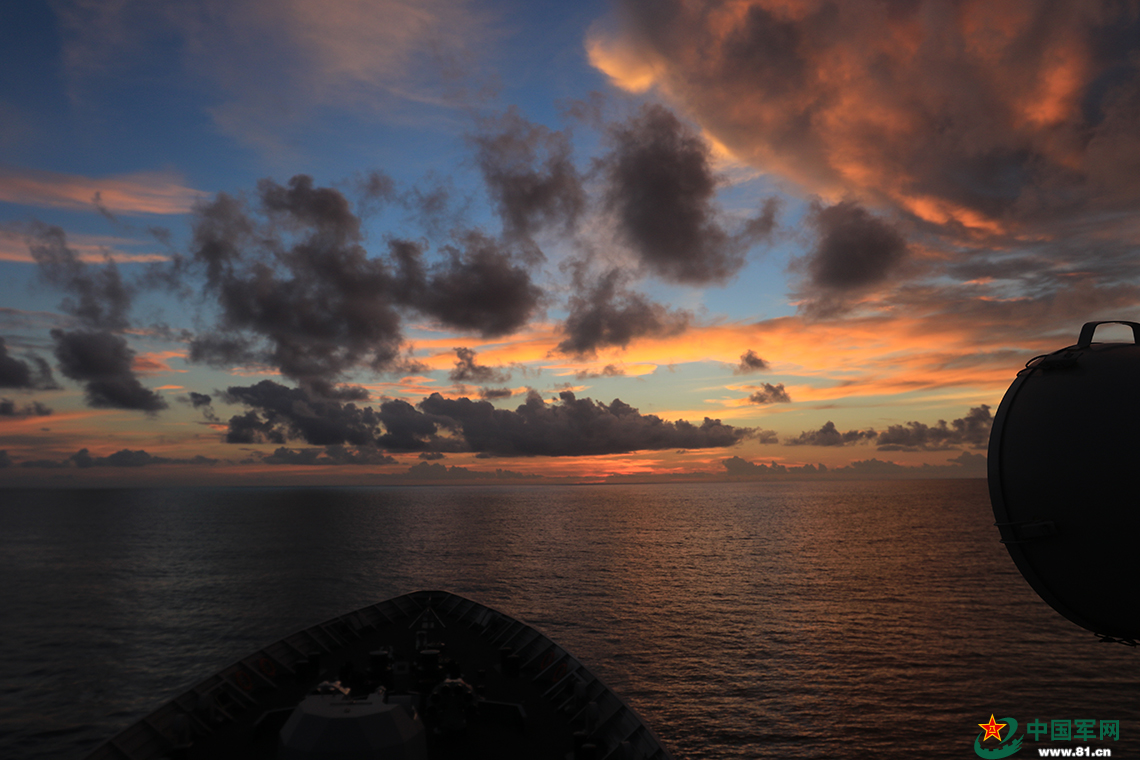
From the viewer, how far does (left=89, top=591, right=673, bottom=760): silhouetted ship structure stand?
15.1m

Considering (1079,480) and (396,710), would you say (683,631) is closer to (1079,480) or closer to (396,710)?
(396,710)

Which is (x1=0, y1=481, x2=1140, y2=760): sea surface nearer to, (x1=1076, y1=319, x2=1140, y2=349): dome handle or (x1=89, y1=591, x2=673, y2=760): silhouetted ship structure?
(x1=89, y1=591, x2=673, y2=760): silhouetted ship structure

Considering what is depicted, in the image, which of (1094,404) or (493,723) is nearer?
(1094,404)

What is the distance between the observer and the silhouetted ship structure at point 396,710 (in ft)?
49.6

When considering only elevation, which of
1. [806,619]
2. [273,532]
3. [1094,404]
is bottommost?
[273,532]

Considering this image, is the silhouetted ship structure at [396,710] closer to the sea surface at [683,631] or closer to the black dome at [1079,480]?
the black dome at [1079,480]

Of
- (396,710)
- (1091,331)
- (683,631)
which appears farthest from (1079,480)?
(683,631)

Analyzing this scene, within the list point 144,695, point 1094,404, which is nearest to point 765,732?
point 1094,404

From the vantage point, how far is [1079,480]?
9898 millimetres

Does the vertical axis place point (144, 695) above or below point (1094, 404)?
below

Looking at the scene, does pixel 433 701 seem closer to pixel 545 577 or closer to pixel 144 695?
pixel 144 695

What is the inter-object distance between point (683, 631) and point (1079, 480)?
5519cm

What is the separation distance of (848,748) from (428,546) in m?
109

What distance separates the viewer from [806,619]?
64.2 metres
